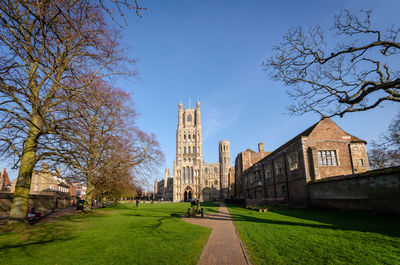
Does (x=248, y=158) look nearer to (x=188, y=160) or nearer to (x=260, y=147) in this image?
(x=260, y=147)

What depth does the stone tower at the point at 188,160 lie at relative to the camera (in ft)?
259

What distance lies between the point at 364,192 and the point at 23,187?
785 inches

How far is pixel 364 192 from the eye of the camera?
13.9m

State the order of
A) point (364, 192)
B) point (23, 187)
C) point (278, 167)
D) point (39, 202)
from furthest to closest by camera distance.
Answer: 1. point (278, 167)
2. point (39, 202)
3. point (364, 192)
4. point (23, 187)

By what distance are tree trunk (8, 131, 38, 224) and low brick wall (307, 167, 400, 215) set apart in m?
19.4

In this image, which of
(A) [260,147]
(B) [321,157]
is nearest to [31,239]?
(B) [321,157]

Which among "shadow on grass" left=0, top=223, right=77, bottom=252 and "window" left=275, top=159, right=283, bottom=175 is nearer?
"shadow on grass" left=0, top=223, right=77, bottom=252

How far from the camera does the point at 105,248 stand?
22.4ft

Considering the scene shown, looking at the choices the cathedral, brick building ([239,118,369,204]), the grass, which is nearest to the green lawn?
the grass

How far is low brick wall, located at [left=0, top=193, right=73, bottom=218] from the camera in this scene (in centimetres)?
1838

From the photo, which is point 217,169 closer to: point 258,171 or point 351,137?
point 258,171

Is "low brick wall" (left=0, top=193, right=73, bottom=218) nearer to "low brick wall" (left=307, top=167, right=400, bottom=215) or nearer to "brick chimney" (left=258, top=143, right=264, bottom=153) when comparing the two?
"low brick wall" (left=307, top=167, right=400, bottom=215)

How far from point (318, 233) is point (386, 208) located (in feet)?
23.0

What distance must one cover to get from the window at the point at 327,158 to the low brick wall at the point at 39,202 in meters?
29.4
